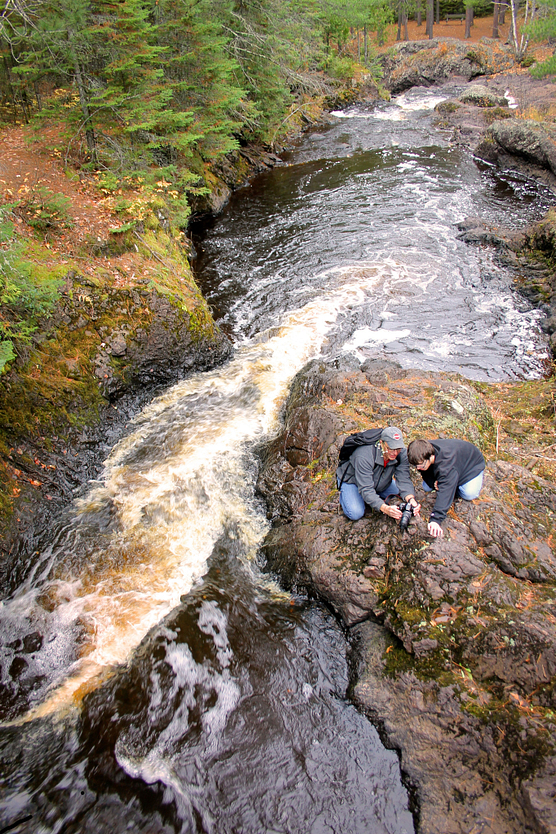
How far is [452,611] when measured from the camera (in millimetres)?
4523

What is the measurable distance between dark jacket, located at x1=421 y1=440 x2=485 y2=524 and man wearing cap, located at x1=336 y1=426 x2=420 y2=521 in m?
0.32

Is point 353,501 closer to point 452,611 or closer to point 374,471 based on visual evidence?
point 374,471

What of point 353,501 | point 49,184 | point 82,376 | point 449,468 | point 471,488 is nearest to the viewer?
point 449,468

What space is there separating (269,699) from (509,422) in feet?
19.1

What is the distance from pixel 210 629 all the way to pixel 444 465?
3421mm

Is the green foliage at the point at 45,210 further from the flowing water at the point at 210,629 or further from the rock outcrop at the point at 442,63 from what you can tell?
the rock outcrop at the point at 442,63

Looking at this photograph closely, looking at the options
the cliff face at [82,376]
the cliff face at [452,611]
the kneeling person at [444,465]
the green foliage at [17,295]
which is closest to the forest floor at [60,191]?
the cliff face at [82,376]

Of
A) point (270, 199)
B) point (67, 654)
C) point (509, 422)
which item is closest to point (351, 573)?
point (67, 654)

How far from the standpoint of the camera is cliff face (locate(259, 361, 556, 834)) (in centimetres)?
373

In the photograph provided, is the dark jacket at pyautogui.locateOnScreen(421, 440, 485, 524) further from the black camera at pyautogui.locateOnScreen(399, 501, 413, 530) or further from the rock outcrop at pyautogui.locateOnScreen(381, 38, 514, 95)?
the rock outcrop at pyautogui.locateOnScreen(381, 38, 514, 95)

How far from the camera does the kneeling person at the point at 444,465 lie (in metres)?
4.64

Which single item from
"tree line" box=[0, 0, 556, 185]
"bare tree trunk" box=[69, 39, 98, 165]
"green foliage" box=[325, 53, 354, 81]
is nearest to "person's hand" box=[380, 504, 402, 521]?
"tree line" box=[0, 0, 556, 185]

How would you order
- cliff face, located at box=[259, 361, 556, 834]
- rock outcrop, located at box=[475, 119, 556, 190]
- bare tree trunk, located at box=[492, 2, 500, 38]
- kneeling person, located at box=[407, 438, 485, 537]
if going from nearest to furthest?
cliff face, located at box=[259, 361, 556, 834]
kneeling person, located at box=[407, 438, 485, 537]
rock outcrop, located at box=[475, 119, 556, 190]
bare tree trunk, located at box=[492, 2, 500, 38]

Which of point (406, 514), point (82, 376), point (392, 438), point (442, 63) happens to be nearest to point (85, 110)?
point (82, 376)
